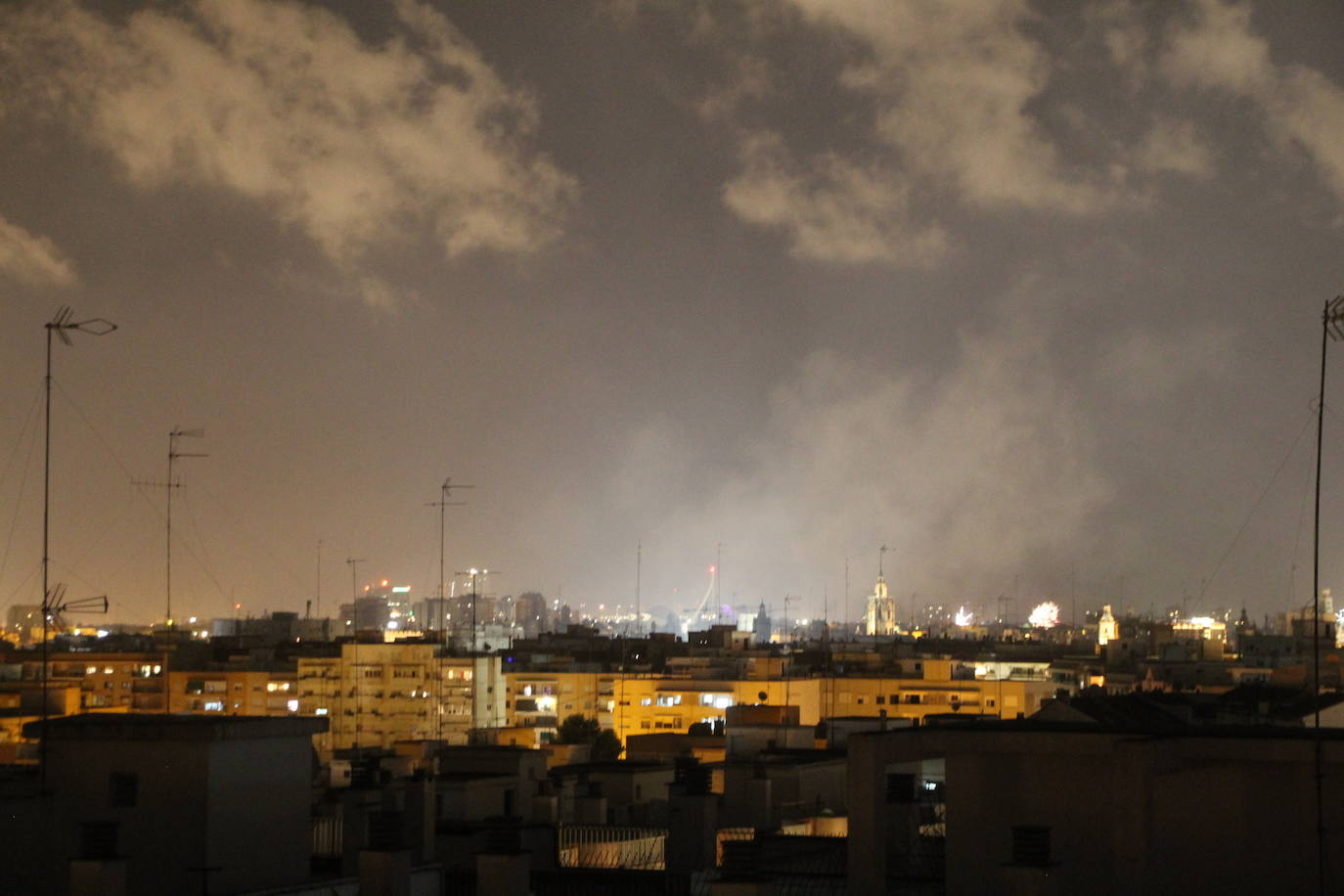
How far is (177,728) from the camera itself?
1354 cm

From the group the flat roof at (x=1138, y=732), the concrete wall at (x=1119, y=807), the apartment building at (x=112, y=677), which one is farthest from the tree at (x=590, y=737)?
the concrete wall at (x=1119, y=807)

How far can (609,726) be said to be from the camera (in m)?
61.5

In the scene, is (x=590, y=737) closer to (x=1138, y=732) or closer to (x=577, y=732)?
(x=577, y=732)

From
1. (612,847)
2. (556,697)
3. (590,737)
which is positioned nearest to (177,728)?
(612,847)

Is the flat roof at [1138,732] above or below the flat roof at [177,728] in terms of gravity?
above

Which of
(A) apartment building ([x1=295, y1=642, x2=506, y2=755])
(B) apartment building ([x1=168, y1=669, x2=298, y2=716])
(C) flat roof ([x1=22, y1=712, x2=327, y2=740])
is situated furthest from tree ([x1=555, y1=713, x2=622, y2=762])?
(C) flat roof ([x1=22, y1=712, x2=327, y2=740])

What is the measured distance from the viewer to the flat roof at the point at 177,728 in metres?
13.5

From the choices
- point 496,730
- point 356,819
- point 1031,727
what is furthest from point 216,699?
point 1031,727

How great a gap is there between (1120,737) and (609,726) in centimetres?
5016

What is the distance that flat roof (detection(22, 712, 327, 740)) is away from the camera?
13492mm

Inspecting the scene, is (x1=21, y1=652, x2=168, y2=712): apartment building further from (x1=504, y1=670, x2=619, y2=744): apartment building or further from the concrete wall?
the concrete wall

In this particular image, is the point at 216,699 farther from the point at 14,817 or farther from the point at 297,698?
the point at 14,817

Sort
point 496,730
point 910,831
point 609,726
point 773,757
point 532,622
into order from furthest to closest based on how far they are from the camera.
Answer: point 532,622 < point 609,726 < point 496,730 < point 773,757 < point 910,831

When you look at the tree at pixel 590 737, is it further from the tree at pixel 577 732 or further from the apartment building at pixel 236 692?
the apartment building at pixel 236 692
